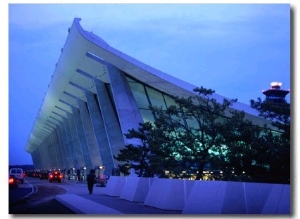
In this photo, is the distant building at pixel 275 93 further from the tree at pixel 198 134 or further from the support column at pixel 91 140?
the support column at pixel 91 140

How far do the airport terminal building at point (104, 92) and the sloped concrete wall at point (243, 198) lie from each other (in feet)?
43.9

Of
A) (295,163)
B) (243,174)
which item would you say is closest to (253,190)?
(295,163)

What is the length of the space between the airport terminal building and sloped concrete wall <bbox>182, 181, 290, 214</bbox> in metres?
13.4

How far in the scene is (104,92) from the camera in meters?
38.7

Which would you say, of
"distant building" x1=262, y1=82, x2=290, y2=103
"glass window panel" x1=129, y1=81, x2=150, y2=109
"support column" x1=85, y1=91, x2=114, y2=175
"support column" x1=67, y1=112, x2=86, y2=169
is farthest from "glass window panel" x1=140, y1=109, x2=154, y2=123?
"support column" x1=67, y1=112, x2=86, y2=169

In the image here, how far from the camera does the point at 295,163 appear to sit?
1486 centimetres

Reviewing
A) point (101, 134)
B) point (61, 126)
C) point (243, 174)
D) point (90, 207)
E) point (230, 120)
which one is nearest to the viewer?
point (90, 207)

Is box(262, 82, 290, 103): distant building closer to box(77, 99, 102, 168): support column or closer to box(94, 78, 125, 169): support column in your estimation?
box(94, 78, 125, 169): support column

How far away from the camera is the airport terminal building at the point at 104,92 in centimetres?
3011

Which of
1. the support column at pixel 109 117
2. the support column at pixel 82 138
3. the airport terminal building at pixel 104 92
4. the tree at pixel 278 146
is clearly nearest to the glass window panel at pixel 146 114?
the airport terminal building at pixel 104 92

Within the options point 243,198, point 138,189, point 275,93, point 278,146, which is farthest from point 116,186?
point 243,198

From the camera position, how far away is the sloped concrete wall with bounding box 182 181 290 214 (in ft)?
42.1
